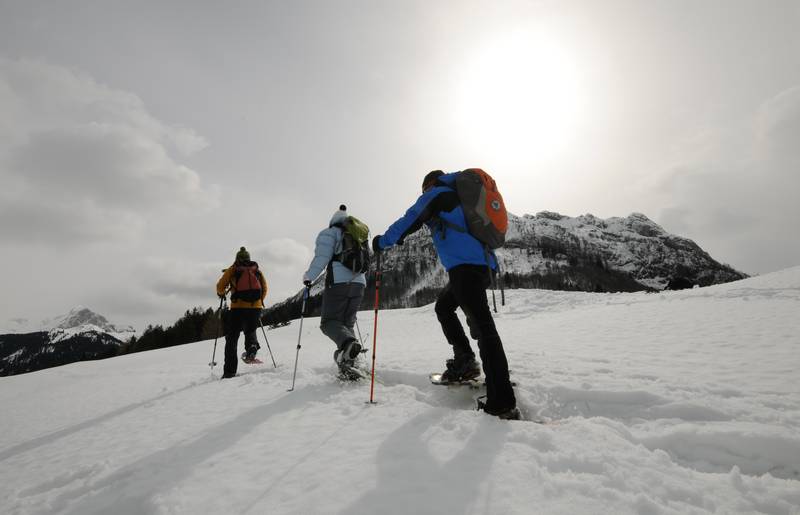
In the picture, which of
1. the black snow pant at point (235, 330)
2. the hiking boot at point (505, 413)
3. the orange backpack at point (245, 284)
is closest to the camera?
the hiking boot at point (505, 413)

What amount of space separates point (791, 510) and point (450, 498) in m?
1.79

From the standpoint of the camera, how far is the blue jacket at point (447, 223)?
152 inches

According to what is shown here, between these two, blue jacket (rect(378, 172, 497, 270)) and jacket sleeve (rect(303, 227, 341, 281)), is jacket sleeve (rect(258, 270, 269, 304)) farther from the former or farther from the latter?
blue jacket (rect(378, 172, 497, 270))

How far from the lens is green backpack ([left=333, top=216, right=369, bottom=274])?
5.50 metres

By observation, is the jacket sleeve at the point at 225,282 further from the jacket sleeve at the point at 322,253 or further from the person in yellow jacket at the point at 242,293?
the jacket sleeve at the point at 322,253

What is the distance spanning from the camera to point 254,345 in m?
8.40

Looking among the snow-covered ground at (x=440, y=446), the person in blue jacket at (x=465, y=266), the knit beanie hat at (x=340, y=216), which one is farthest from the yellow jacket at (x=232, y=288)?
the person in blue jacket at (x=465, y=266)

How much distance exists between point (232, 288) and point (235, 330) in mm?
986

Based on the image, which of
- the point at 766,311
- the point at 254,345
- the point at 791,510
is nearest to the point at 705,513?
the point at 791,510

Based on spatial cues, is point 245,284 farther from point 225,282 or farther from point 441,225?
point 441,225

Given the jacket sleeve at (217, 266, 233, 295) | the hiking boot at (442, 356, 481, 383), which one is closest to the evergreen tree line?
the jacket sleeve at (217, 266, 233, 295)

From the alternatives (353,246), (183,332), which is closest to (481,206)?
(353,246)

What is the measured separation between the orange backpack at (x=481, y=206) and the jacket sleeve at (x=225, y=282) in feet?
20.1

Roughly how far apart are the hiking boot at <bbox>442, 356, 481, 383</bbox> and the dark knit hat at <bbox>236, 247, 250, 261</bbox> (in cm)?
583
